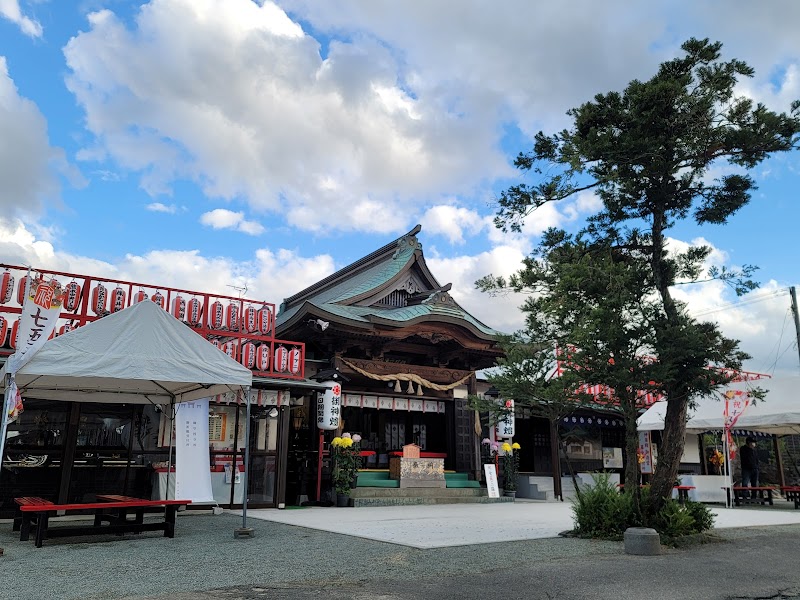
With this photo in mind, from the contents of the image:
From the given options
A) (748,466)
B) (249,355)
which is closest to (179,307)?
(249,355)

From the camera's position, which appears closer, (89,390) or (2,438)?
(2,438)

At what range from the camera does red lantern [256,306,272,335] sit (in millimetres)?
13742

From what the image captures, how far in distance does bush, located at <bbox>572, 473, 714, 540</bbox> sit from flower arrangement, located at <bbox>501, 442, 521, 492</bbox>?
8.49 metres

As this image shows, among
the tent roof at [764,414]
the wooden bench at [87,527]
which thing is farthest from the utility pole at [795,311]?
the wooden bench at [87,527]

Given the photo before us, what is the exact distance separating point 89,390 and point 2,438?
11.4ft

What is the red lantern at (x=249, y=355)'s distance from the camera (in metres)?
12.8

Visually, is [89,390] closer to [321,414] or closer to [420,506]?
[321,414]

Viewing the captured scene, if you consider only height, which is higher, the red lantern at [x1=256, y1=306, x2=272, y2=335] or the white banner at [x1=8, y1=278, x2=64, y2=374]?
the red lantern at [x1=256, y1=306, x2=272, y2=335]

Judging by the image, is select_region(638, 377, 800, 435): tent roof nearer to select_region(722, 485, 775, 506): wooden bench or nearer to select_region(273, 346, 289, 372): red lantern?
select_region(722, 485, 775, 506): wooden bench

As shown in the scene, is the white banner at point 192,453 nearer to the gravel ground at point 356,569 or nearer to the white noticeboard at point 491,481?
the gravel ground at point 356,569

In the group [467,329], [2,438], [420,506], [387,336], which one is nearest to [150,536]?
[2,438]

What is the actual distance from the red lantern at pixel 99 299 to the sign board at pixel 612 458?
1775cm

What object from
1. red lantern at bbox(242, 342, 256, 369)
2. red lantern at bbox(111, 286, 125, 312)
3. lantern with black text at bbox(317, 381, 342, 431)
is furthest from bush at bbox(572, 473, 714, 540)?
red lantern at bbox(111, 286, 125, 312)

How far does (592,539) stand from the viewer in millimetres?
8352
